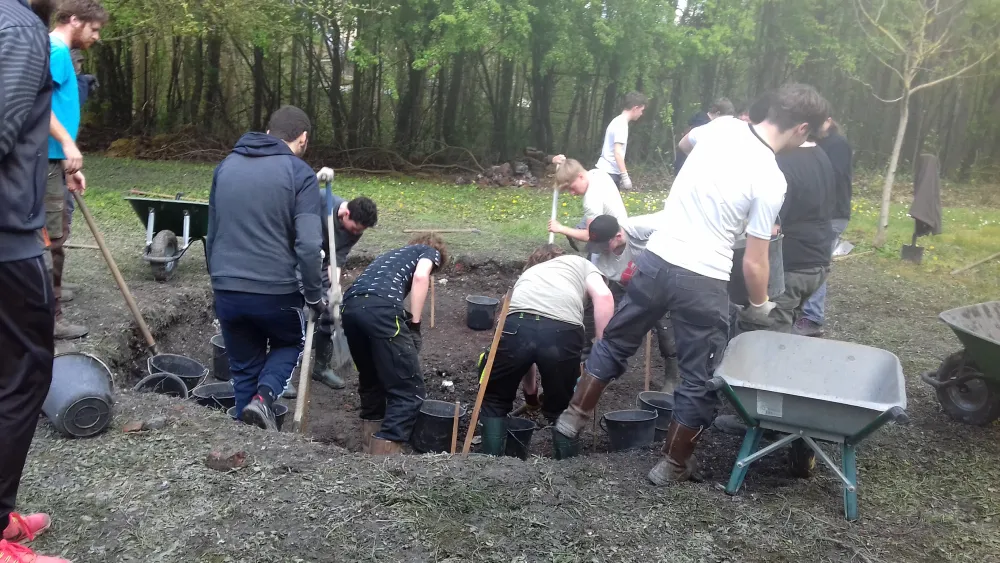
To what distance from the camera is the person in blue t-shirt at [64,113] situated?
4277 millimetres

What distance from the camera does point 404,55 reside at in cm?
1606

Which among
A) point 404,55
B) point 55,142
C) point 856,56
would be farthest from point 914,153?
point 55,142

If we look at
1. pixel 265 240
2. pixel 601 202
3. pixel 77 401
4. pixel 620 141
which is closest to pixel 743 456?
pixel 265 240

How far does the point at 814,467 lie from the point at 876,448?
563 millimetres

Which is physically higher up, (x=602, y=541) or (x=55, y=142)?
(x=55, y=142)

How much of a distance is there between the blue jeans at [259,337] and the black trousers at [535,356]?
3.77ft

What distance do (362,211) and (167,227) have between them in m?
3.18

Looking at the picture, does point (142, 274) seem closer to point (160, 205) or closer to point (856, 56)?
point (160, 205)

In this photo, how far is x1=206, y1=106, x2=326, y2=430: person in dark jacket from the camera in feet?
12.8

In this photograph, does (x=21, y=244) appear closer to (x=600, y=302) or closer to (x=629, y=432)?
(x=600, y=302)

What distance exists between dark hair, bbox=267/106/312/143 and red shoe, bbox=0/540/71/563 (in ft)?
7.60

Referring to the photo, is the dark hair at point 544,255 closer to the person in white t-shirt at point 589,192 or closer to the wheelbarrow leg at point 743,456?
the person in white t-shirt at point 589,192

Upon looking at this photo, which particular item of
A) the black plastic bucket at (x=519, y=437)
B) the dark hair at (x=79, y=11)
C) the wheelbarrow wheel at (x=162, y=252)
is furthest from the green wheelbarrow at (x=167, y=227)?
the black plastic bucket at (x=519, y=437)

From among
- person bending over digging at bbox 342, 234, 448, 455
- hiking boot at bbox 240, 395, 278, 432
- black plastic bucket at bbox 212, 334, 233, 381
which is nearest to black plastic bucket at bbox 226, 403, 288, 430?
hiking boot at bbox 240, 395, 278, 432
